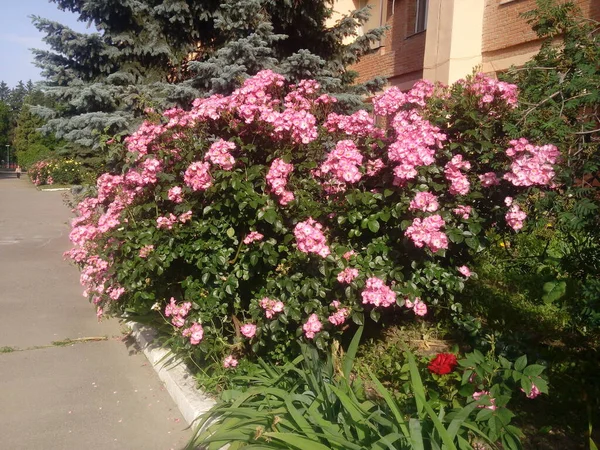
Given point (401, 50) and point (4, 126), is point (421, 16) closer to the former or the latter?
point (401, 50)

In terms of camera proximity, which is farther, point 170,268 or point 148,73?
point 148,73

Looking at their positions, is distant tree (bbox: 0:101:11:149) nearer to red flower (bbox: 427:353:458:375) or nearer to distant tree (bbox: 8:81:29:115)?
distant tree (bbox: 8:81:29:115)

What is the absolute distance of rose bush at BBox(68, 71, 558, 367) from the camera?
3.15 metres

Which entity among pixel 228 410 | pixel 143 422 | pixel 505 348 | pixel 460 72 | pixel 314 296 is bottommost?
pixel 143 422

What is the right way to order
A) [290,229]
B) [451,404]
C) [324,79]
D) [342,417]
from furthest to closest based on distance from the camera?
1. [324,79]
2. [290,229]
3. [451,404]
4. [342,417]

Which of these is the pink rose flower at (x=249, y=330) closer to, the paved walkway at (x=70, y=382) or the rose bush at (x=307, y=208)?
the rose bush at (x=307, y=208)

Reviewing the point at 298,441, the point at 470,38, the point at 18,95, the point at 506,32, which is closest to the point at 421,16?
the point at 470,38

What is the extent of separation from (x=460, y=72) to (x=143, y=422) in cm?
858

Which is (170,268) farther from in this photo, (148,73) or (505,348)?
(148,73)

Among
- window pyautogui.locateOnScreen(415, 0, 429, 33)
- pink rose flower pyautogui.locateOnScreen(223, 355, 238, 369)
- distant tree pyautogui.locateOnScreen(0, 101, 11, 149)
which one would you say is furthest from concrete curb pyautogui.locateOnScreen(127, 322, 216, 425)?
distant tree pyautogui.locateOnScreen(0, 101, 11, 149)

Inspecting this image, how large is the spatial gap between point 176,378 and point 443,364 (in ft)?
6.17

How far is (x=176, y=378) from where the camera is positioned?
3900 mm

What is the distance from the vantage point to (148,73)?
686 cm

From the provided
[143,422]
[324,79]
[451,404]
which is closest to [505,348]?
[451,404]
